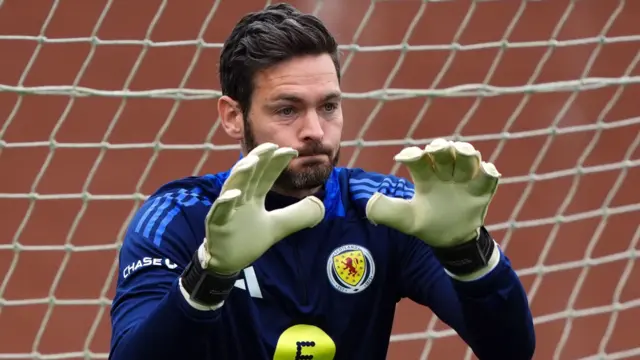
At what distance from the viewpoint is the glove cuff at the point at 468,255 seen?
1.59 m

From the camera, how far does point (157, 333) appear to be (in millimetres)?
1571

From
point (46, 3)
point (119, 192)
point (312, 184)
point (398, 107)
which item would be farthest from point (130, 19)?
point (312, 184)

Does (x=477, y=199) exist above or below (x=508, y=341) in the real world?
above

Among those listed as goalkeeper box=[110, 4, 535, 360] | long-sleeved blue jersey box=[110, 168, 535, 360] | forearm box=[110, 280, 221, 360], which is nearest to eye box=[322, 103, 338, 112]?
goalkeeper box=[110, 4, 535, 360]

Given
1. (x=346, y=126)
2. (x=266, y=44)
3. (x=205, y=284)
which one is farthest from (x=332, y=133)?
(x=346, y=126)

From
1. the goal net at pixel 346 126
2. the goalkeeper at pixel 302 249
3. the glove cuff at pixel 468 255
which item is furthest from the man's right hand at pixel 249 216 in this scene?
the goal net at pixel 346 126

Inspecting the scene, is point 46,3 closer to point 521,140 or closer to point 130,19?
point 130,19

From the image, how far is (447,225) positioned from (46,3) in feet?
10.8

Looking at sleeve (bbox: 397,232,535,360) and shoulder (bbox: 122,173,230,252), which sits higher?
shoulder (bbox: 122,173,230,252)

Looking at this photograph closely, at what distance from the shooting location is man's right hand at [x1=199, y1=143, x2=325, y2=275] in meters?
1.46

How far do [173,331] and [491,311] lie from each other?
1.48ft

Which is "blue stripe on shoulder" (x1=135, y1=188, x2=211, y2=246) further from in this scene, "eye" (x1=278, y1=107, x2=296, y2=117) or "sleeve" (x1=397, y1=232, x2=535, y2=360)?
"sleeve" (x1=397, y1=232, x2=535, y2=360)

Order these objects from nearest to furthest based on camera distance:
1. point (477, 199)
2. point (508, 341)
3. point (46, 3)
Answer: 1. point (477, 199)
2. point (508, 341)
3. point (46, 3)

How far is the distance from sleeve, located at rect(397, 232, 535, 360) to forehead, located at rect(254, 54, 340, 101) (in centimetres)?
35
